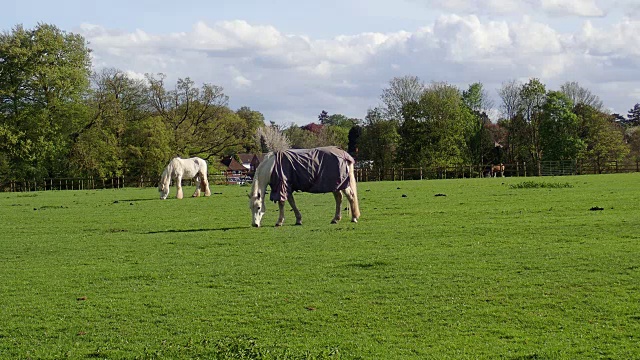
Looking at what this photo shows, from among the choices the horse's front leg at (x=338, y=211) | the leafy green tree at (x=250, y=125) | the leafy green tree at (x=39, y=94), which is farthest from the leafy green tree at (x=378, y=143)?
the horse's front leg at (x=338, y=211)

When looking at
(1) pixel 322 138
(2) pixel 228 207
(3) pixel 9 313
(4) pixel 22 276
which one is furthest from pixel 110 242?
(1) pixel 322 138

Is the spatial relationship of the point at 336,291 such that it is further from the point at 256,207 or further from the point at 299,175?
the point at 256,207

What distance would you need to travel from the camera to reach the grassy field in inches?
307

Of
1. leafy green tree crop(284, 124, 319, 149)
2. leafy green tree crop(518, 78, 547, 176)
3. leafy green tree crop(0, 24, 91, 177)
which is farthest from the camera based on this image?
leafy green tree crop(284, 124, 319, 149)

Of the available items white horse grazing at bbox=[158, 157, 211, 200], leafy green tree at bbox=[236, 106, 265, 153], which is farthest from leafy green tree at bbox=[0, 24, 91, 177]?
white horse grazing at bbox=[158, 157, 211, 200]

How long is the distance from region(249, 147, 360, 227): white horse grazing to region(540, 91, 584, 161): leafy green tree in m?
60.2

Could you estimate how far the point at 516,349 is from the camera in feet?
24.1

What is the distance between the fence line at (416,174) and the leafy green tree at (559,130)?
2.67 metres

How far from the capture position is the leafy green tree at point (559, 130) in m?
74.5

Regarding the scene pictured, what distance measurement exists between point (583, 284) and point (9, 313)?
733 cm

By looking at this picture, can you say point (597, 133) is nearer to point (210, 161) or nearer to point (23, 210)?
point (210, 161)

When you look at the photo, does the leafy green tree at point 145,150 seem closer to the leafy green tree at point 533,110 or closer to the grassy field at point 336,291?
the leafy green tree at point 533,110

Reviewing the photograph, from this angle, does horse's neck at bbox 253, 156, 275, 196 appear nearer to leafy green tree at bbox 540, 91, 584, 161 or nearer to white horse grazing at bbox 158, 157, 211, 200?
white horse grazing at bbox 158, 157, 211, 200

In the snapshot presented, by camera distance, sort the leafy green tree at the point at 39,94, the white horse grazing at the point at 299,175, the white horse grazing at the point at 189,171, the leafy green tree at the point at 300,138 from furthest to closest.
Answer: the leafy green tree at the point at 300,138, the leafy green tree at the point at 39,94, the white horse grazing at the point at 189,171, the white horse grazing at the point at 299,175
